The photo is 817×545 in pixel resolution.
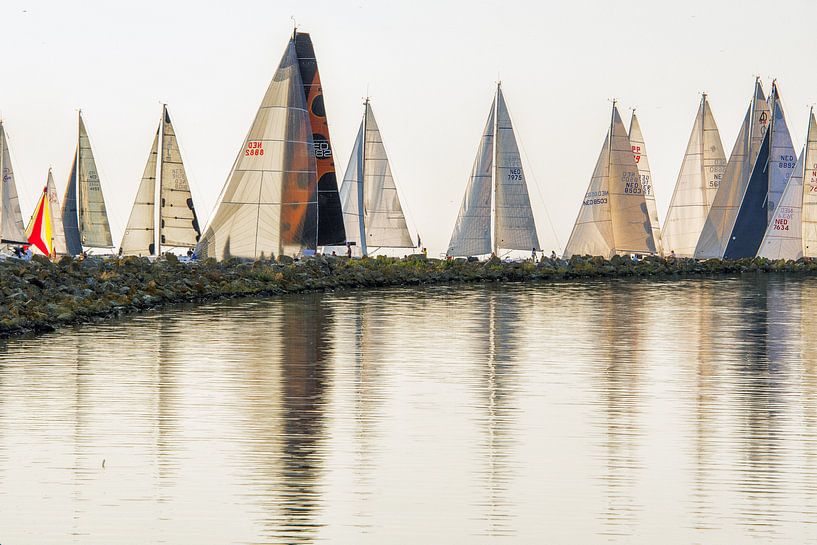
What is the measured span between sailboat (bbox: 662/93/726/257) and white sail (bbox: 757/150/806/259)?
6780mm

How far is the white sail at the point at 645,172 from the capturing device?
8806 centimetres

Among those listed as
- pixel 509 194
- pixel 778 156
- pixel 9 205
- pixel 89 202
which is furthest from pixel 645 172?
pixel 9 205

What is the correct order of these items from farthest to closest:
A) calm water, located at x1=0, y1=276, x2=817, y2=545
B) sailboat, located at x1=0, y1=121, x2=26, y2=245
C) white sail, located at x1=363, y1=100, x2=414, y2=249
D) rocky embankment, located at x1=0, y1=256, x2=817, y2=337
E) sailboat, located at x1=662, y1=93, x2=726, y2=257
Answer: sailboat, located at x1=662, y1=93, x2=726, y2=257 < white sail, located at x1=363, y1=100, x2=414, y2=249 < sailboat, located at x1=0, y1=121, x2=26, y2=245 < rocky embankment, located at x1=0, y1=256, x2=817, y2=337 < calm water, located at x1=0, y1=276, x2=817, y2=545

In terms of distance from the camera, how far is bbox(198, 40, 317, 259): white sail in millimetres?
55938

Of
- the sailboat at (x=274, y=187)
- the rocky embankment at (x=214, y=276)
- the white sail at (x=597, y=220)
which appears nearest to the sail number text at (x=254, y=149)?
the sailboat at (x=274, y=187)

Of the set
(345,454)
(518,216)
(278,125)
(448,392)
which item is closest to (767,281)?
(518,216)

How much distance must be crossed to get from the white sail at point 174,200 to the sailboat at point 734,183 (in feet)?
98.6

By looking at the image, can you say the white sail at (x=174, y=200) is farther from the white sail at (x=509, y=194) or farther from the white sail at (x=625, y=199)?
the white sail at (x=625, y=199)

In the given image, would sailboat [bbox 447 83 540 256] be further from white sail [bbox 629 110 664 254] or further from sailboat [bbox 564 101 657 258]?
white sail [bbox 629 110 664 254]

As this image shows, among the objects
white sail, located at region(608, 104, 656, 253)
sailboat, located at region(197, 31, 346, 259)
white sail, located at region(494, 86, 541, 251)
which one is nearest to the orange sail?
white sail, located at region(494, 86, 541, 251)

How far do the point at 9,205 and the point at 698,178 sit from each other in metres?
40.4

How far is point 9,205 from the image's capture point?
73938mm

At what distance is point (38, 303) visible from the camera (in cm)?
3550

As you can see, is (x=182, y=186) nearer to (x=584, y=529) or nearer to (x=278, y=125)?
(x=278, y=125)
